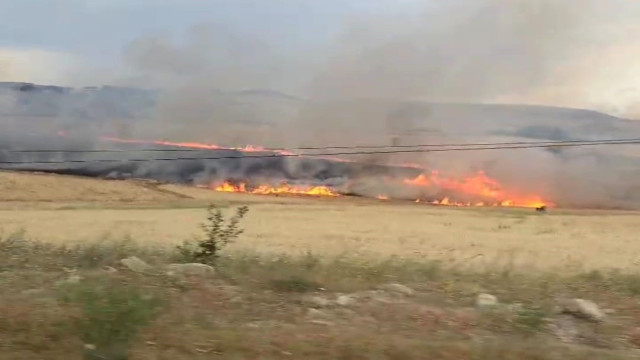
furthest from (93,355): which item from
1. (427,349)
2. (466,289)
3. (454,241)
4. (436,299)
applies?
(454,241)

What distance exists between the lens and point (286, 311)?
899cm

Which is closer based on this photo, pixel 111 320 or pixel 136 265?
pixel 111 320

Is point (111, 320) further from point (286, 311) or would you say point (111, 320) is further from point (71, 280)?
point (71, 280)

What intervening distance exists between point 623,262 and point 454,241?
7819mm

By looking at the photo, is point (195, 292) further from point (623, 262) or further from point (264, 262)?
point (623, 262)

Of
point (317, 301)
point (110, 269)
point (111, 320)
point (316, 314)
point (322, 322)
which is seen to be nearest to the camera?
point (111, 320)

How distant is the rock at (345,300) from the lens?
9484mm

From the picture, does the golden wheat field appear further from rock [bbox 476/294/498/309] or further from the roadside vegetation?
rock [bbox 476/294/498/309]

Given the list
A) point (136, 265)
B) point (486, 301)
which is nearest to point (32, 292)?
point (136, 265)

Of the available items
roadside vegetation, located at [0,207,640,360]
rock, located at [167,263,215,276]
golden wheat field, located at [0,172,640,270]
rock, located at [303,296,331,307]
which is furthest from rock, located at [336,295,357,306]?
golden wheat field, located at [0,172,640,270]

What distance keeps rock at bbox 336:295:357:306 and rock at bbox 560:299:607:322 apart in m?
2.76

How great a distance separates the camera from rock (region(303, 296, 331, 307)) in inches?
371

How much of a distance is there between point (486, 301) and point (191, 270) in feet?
14.1

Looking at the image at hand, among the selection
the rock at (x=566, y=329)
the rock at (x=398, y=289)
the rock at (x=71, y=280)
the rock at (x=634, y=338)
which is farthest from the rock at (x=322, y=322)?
the rock at (x=634, y=338)
